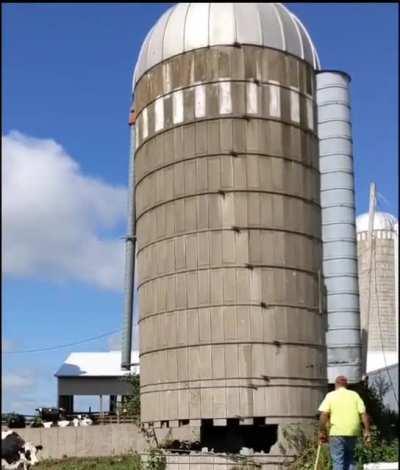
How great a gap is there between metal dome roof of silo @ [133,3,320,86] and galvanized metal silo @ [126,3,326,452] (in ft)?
0.16

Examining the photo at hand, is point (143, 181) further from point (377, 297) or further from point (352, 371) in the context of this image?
point (377, 297)

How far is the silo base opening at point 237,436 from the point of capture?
24.8 meters

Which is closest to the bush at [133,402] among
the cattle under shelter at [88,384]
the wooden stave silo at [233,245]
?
the wooden stave silo at [233,245]

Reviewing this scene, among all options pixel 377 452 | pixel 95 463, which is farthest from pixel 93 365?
pixel 377 452

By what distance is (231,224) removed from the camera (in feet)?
82.4

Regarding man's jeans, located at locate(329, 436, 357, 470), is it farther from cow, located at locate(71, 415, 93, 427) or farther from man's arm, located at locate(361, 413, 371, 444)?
cow, located at locate(71, 415, 93, 427)

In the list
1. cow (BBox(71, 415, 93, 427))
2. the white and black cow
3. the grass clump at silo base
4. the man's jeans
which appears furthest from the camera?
cow (BBox(71, 415, 93, 427))

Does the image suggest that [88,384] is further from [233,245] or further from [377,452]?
[377,452]

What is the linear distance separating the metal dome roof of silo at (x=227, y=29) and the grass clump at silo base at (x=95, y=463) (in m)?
13.9

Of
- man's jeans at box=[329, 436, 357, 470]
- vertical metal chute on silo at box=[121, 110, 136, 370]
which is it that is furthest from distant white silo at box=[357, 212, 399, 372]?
man's jeans at box=[329, 436, 357, 470]

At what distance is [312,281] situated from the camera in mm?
26047

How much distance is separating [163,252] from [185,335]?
301cm

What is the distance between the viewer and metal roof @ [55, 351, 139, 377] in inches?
1860

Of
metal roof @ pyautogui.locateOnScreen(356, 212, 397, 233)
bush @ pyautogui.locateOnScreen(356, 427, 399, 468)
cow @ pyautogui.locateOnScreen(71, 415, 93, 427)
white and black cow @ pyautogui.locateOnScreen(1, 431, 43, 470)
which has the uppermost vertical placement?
metal roof @ pyautogui.locateOnScreen(356, 212, 397, 233)
